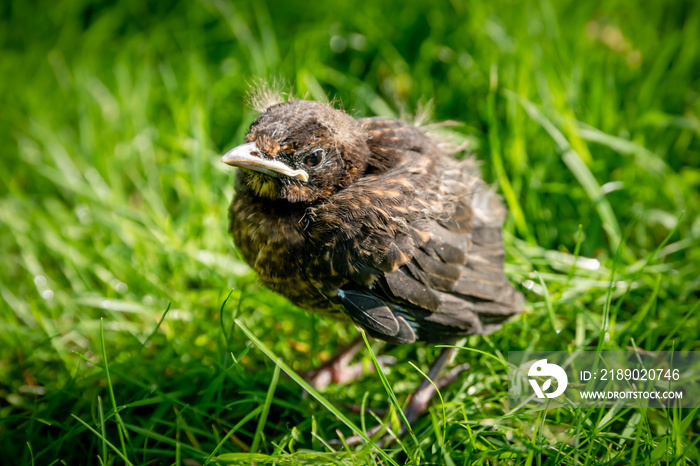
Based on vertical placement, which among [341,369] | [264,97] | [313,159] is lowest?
[341,369]

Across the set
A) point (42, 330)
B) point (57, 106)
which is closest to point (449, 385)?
point (42, 330)

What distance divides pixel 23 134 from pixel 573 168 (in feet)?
10.6

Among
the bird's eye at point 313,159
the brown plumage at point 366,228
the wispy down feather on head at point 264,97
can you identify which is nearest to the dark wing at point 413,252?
the brown plumage at point 366,228

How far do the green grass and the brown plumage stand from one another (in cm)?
27

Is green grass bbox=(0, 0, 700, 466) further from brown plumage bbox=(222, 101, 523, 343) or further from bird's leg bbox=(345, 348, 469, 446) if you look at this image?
brown plumage bbox=(222, 101, 523, 343)

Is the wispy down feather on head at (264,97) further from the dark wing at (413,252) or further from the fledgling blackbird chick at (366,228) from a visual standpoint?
the dark wing at (413,252)

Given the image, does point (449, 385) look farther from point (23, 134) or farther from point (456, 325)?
point (23, 134)

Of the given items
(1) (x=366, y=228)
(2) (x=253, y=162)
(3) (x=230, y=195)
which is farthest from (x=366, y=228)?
(3) (x=230, y=195)

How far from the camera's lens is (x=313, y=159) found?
171 cm

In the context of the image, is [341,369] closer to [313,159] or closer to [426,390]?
[426,390]

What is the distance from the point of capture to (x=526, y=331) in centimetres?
213

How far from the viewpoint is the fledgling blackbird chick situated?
1.68 meters

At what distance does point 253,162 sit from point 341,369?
3.45ft

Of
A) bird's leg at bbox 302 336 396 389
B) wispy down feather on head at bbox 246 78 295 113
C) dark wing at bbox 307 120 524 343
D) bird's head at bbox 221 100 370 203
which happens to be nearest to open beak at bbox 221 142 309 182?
bird's head at bbox 221 100 370 203
